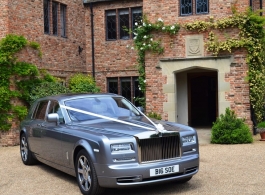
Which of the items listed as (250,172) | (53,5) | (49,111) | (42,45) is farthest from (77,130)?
(53,5)

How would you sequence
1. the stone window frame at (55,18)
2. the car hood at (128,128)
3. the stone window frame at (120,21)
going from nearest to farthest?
the car hood at (128,128) < the stone window frame at (55,18) < the stone window frame at (120,21)

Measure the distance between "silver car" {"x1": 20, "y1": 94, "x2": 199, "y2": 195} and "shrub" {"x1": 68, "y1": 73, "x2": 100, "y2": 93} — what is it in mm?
8024

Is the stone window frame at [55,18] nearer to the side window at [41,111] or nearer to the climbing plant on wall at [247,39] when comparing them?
the climbing plant on wall at [247,39]

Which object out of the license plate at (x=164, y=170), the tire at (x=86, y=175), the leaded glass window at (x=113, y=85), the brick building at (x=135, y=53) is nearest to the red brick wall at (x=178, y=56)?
the brick building at (x=135, y=53)

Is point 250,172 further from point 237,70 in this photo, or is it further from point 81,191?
point 237,70

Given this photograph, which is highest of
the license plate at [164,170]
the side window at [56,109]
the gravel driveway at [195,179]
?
the side window at [56,109]

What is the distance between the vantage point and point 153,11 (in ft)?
46.5

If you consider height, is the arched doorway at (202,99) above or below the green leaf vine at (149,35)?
below

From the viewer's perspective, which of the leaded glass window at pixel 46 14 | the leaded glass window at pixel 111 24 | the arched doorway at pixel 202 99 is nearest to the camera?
the leaded glass window at pixel 46 14

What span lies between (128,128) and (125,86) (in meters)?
11.3

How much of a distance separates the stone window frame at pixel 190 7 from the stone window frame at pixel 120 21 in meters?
3.31

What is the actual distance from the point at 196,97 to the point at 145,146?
13.6m

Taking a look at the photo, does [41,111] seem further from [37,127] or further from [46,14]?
[46,14]

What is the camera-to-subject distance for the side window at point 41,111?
845 cm
